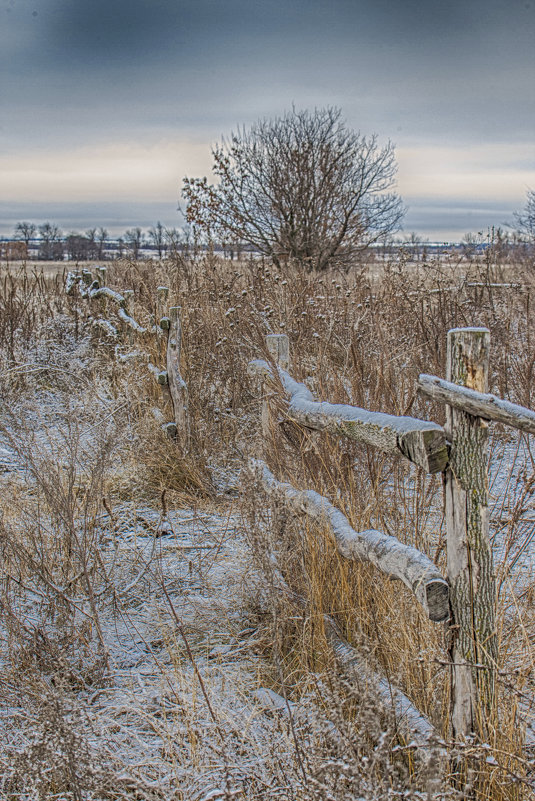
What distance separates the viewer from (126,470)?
205 inches

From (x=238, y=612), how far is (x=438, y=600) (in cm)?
157

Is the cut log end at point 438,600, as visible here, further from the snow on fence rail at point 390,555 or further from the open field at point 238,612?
the open field at point 238,612

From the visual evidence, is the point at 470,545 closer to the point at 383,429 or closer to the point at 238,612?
the point at 383,429

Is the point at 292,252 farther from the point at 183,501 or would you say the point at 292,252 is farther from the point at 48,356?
the point at 183,501

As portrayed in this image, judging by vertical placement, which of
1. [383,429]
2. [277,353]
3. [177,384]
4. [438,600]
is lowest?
[438,600]

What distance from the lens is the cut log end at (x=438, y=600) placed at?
72.2 inches

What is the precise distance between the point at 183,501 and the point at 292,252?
13.2m

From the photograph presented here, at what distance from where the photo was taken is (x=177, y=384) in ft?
16.7

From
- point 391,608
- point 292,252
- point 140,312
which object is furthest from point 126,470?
point 292,252

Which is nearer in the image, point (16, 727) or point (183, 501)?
point (16, 727)

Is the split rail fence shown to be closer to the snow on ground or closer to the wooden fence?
the wooden fence

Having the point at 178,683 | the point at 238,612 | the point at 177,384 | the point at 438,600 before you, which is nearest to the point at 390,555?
the point at 438,600

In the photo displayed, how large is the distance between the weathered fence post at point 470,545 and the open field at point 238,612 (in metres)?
0.08

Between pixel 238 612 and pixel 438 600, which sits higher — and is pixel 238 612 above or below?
below
